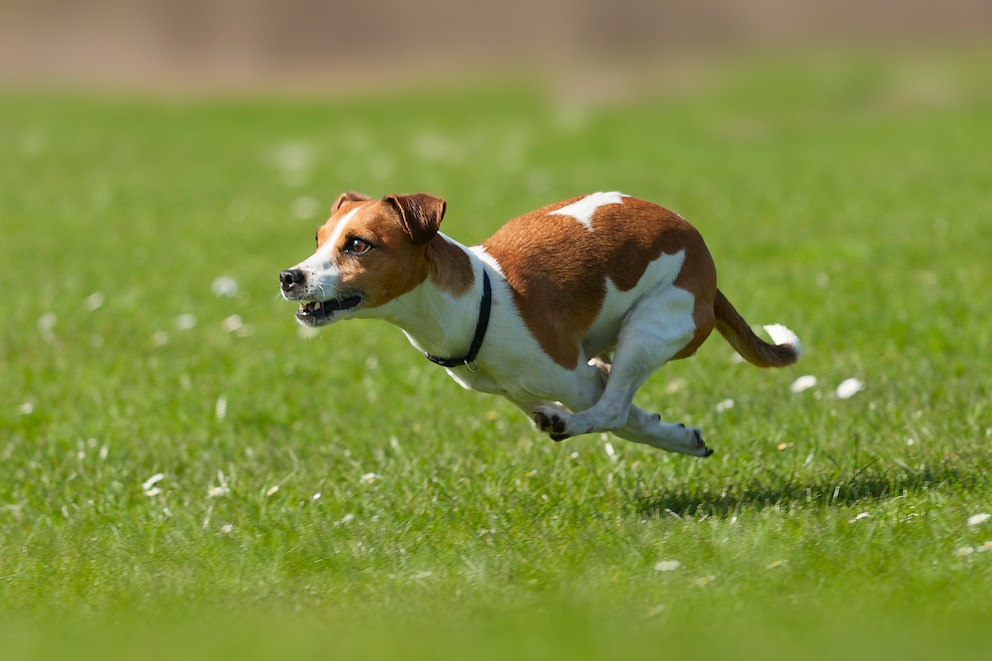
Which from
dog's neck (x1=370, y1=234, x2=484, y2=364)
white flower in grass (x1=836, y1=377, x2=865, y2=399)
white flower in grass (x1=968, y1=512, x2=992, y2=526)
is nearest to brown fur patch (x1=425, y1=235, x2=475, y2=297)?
dog's neck (x1=370, y1=234, x2=484, y2=364)

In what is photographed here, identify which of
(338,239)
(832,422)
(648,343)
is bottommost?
(832,422)

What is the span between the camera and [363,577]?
4.73 metres

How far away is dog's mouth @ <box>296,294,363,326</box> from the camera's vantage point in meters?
5.00

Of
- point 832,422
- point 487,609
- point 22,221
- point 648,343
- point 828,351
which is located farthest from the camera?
point 22,221

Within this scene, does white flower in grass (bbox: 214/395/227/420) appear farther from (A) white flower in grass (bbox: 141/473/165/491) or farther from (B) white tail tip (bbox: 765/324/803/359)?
(B) white tail tip (bbox: 765/324/803/359)

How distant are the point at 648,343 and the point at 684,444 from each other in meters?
0.51

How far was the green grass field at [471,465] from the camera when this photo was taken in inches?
163

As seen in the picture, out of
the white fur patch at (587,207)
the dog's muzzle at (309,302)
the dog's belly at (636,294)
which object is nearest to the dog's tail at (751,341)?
the dog's belly at (636,294)

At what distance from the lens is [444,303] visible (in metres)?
5.18

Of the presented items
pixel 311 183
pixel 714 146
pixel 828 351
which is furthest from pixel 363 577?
pixel 714 146

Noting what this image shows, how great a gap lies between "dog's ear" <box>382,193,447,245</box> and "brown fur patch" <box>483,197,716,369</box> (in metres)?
0.47

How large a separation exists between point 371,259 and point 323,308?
26cm

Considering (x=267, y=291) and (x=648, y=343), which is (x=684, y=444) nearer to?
(x=648, y=343)

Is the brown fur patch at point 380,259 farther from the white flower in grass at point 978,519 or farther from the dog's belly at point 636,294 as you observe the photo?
the white flower in grass at point 978,519
